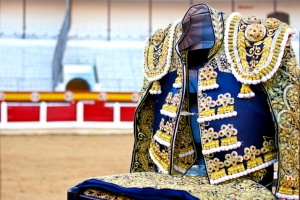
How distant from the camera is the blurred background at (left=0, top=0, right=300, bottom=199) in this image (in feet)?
19.7

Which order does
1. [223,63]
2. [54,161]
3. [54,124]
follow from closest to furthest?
[223,63]
[54,161]
[54,124]

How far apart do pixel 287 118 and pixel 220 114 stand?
0.18 m

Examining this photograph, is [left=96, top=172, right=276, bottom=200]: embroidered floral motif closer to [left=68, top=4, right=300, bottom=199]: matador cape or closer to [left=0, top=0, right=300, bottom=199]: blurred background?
[left=68, top=4, right=300, bottom=199]: matador cape

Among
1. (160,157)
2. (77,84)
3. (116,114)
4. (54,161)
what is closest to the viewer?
(160,157)

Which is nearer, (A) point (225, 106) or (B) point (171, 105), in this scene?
(A) point (225, 106)

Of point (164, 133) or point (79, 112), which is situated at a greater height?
point (164, 133)

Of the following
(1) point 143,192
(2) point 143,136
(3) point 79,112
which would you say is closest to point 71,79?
(3) point 79,112

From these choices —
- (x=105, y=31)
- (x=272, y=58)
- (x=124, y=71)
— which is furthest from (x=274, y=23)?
(x=105, y=31)

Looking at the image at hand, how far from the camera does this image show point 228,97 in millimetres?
1467

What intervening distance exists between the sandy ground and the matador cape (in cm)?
266

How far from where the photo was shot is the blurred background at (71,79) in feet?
19.7

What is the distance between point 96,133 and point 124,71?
15.2ft

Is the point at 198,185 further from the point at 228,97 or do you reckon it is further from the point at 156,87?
the point at 156,87

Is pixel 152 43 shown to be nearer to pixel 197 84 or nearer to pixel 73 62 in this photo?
pixel 197 84
